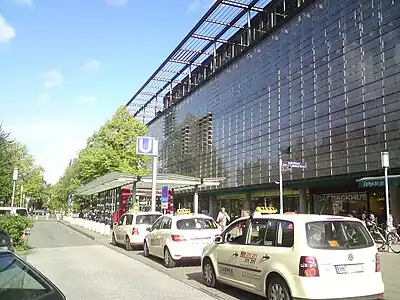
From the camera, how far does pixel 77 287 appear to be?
944cm

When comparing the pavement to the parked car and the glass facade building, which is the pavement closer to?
the parked car

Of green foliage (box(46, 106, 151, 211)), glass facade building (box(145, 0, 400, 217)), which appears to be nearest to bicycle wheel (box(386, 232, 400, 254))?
glass facade building (box(145, 0, 400, 217))

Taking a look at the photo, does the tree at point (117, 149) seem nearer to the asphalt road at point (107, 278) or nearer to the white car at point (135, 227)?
the white car at point (135, 227)

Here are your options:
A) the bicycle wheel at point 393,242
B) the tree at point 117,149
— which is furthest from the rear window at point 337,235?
the tree at point 117,149

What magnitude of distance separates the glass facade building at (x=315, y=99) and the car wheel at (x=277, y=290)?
19013 mm

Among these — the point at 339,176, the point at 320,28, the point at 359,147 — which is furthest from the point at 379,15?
the point at 339,176

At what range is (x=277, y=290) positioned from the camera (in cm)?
714

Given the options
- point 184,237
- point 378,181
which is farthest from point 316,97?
point 184,237

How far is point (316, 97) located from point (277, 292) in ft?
82.8

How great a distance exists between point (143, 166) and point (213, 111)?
11.7m

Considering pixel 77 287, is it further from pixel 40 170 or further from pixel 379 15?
pixel 40 170

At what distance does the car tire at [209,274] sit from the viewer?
949cm

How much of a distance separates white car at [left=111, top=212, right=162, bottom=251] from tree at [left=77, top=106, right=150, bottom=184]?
734 inches

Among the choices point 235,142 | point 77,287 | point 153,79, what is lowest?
point 77,287
